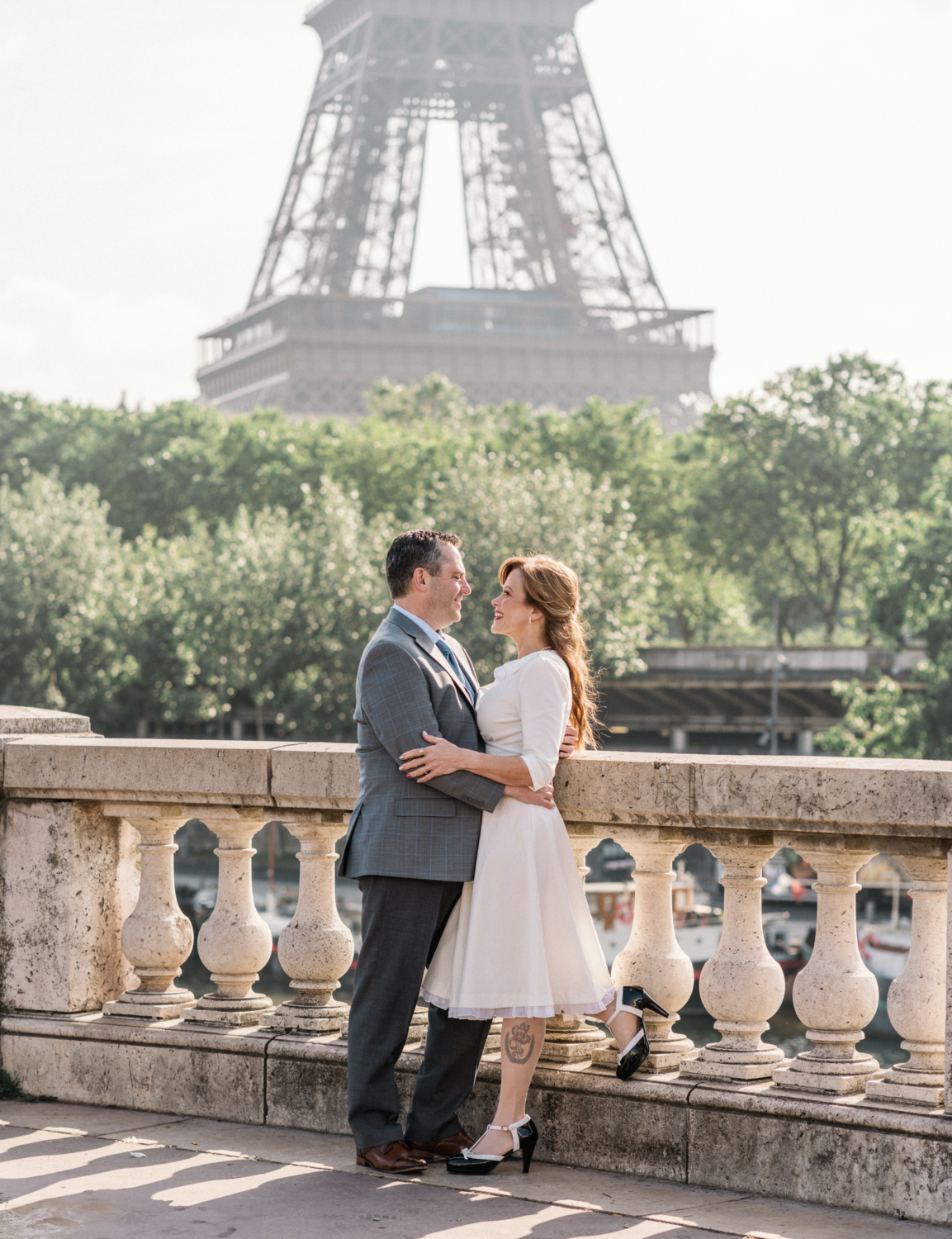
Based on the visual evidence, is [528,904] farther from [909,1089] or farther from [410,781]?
[909,1089]

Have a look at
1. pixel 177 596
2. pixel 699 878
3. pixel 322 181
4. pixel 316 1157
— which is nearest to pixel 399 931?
pixel 316 1157

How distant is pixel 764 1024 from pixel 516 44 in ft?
313

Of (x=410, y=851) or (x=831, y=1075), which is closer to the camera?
(x=831, y=1075)

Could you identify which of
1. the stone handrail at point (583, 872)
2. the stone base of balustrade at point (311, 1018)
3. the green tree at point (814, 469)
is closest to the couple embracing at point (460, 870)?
the stone handrail at point (583, 872)

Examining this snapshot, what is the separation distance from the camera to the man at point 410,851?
4680 mm

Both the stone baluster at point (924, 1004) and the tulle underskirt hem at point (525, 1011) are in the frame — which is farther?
the tulle underskirt hem at point (525, 1011)

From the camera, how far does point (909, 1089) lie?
14.4 ft

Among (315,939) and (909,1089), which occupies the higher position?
(315,939)

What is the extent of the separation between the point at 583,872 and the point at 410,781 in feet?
2.19

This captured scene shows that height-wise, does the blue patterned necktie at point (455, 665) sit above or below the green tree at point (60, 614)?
below

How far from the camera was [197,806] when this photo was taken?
5566 mm

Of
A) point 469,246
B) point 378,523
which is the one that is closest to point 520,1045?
point 378,523

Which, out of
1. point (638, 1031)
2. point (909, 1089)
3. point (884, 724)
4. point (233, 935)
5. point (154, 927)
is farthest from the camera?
point (884, 724)

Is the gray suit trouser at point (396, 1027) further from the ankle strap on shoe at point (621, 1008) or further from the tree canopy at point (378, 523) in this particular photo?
the tree canopy at point (378, 523)
